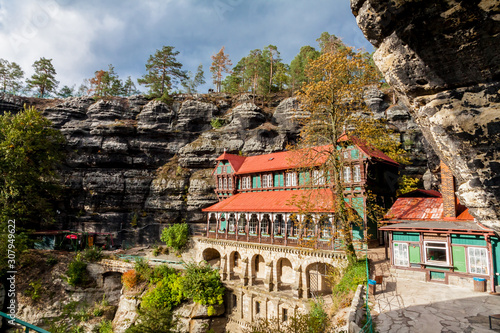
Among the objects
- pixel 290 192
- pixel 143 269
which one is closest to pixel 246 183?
pixel 290 192

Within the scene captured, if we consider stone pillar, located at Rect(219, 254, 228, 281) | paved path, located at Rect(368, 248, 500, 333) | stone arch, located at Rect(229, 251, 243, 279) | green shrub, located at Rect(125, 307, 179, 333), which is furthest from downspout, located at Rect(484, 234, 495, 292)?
stone pillar, located at Rect(219, 254, 228, 281)

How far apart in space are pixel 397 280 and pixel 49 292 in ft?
92.1

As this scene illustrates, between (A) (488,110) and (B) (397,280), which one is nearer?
(A) (488,110)

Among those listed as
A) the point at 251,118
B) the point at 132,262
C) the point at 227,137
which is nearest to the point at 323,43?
the point at 251,118

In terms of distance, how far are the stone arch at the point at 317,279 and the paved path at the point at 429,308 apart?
6309 millimetres

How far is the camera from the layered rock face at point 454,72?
377cm

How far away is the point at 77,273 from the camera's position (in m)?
25.4

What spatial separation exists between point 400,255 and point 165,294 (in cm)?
1775

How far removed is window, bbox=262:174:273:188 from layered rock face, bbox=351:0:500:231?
2487cm

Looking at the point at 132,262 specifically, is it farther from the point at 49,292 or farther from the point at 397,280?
the point at 397,280

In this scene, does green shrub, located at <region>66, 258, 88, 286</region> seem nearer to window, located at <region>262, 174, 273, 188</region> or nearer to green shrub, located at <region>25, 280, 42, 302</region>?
green shrub, located at <region>25, 280, 42, 302</region>

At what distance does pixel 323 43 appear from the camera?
4741cm

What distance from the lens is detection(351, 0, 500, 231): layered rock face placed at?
148 inches

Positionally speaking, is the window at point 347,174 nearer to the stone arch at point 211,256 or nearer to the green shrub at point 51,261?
the stone arch at point 211,256
